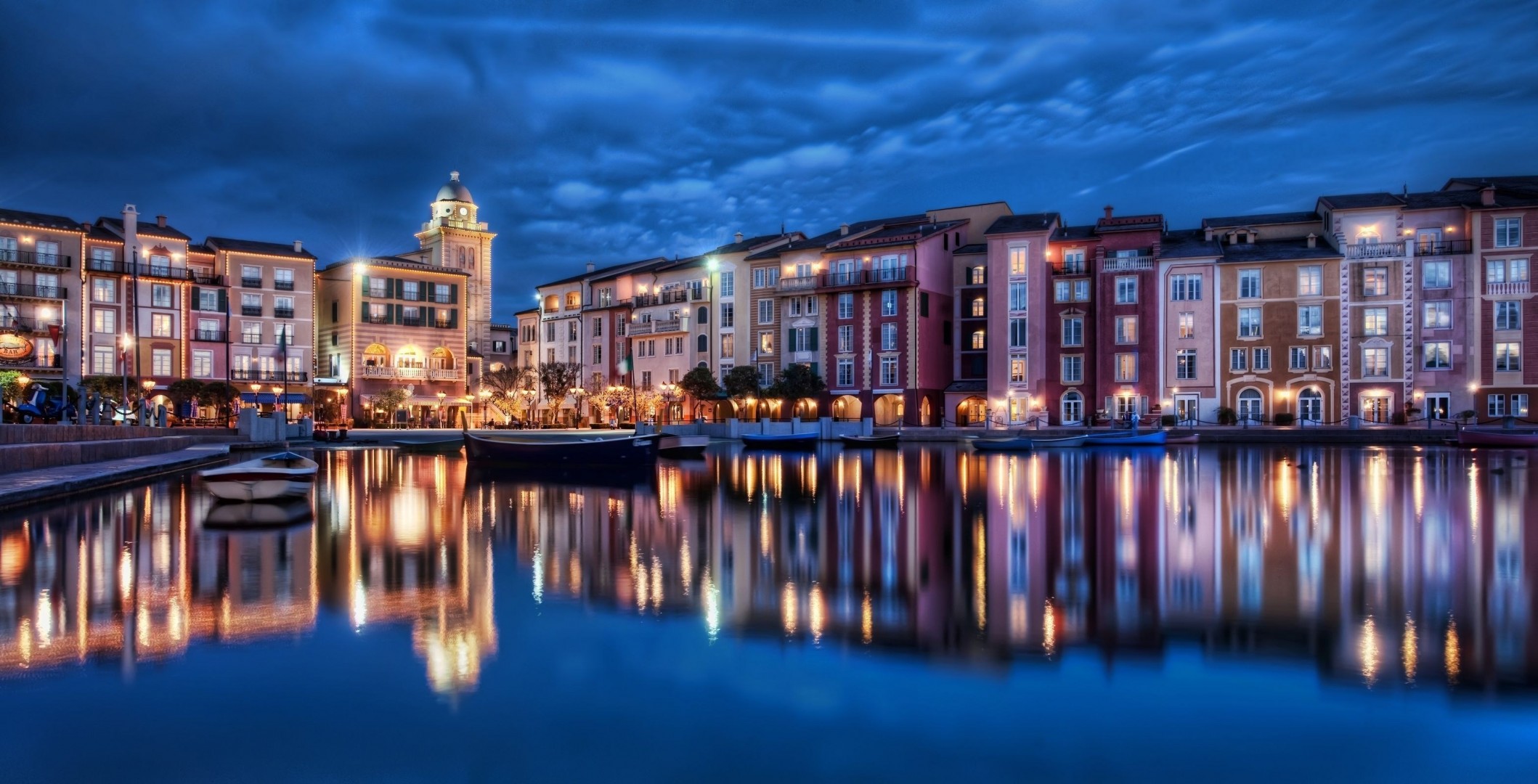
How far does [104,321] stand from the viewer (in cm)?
5628

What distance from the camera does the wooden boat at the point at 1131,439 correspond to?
44781 millimetres

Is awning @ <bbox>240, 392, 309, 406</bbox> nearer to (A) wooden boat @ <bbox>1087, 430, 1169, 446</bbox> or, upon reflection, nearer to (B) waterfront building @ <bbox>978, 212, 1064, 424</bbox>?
(B) waterfront building @ <bbox>978, 212, 1064, 424</bbox>

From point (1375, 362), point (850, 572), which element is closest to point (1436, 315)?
point (1375, 362)

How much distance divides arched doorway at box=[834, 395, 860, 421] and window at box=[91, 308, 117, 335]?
42.7 meters

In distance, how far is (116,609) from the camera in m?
9.48

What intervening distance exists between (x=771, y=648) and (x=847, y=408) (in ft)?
176

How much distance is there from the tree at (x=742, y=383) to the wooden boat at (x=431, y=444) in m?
15.9

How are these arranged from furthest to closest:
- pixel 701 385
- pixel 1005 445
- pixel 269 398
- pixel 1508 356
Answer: pixel 269 398
pixel 701 385
pixel 1508 356
pixel 1005 445

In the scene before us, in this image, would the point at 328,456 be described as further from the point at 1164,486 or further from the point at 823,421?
the point at 1164,486

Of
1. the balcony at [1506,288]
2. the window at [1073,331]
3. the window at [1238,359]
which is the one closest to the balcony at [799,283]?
the window at [1073,331]

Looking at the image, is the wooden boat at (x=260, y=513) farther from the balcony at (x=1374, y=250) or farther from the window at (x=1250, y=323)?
the balcony at (x=1374, y=250)

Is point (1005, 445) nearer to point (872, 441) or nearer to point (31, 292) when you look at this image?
point (872, 441)

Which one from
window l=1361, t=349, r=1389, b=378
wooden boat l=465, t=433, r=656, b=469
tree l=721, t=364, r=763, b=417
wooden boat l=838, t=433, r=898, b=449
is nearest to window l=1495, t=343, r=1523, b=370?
window l=1361, t=349, r=1389, b=378

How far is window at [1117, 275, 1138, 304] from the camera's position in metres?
54.7
